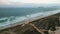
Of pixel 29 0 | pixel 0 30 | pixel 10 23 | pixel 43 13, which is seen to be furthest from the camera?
pixel 43 13

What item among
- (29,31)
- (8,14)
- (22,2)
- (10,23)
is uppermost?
(22,2)

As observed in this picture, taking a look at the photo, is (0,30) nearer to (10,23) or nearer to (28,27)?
(10,23)

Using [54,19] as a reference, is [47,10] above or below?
above

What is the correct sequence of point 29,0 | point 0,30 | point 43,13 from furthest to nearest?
point 43,13 → point 29,0 → point 0,30

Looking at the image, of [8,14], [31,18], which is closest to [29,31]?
[31,18]

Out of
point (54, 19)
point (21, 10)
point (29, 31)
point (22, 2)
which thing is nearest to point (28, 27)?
point (29, 31)

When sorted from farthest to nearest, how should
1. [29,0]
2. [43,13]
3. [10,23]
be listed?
[43,13] → [29,0] → [10,23]

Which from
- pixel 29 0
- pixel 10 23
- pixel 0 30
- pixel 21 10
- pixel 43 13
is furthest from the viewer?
pixel 43 13

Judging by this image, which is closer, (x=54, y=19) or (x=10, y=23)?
(x=10, y=23)

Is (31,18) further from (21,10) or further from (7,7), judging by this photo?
(7,7)
